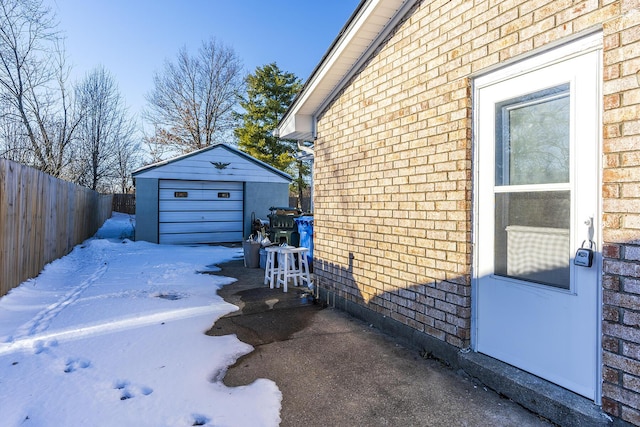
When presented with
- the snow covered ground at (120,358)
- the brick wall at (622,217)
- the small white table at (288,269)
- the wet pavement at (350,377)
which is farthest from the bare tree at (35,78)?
the brick wall at (622,217)

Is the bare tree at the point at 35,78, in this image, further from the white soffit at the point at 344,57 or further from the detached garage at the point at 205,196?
the white soffit at the point at 344,57

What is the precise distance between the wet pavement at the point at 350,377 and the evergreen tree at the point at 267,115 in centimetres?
2059

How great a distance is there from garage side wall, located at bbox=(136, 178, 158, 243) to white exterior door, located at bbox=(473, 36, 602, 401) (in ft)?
37.3

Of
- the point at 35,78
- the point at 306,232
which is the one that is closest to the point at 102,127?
the point at 35,78

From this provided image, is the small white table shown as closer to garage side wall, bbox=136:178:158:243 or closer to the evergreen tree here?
garage side wall, bbox=136:178:158:243

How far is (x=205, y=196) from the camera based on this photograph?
1287cm

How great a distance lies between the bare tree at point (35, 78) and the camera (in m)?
10.1

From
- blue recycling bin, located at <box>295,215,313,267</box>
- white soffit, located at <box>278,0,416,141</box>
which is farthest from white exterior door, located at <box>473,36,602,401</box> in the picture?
blue recycling bin, located at <box>295,215,313,267</box>

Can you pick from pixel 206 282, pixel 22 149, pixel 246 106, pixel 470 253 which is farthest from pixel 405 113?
pixel 246 106

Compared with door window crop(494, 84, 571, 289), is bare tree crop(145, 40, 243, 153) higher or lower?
higher

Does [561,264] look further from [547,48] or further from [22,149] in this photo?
[22,149]

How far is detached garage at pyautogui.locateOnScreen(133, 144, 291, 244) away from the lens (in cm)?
1200

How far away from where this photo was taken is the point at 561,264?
2383mm

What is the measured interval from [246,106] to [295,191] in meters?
7.08
